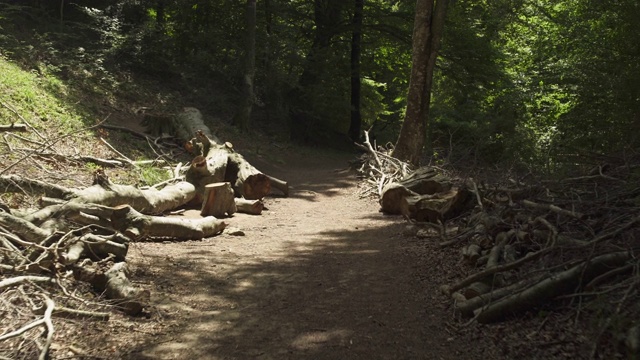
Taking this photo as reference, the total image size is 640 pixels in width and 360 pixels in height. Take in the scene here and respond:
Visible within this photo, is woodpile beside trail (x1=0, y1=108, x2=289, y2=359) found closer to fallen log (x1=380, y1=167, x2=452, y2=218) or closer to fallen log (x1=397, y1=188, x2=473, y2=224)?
fallen log (x1=380, y1=167, x2=452, y2=218)

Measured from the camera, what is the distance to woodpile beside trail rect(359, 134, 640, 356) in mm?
4211

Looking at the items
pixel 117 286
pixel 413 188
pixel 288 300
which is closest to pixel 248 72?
pixel 413 188

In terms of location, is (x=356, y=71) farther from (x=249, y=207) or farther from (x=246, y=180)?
(x=249, y=207)

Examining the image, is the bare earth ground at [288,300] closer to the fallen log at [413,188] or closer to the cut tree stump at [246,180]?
the fallen log at [413,188]

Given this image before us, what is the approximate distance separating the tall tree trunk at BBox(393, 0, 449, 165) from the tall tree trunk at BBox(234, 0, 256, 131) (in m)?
8.27

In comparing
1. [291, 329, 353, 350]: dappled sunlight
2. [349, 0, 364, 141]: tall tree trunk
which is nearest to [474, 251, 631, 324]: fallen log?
[291, 329, 353, 350]: dappled sunlight

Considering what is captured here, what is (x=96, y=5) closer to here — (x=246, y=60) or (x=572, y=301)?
(x=246, y=60)

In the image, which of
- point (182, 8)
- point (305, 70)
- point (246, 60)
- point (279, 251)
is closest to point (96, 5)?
point (182, 8)

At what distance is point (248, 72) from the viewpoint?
774 inches

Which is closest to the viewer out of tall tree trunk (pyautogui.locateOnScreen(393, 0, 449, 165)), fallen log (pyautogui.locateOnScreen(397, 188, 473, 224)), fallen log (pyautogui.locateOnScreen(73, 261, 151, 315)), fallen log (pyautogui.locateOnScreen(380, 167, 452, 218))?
fallen log (pyautogui.locateOnScreen(73, 261, 151, 315))

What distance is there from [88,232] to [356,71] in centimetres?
1966

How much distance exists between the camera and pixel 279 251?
7766 mm

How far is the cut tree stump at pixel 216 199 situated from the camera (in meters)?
9.60

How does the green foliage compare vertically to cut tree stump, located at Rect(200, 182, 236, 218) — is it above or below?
above
